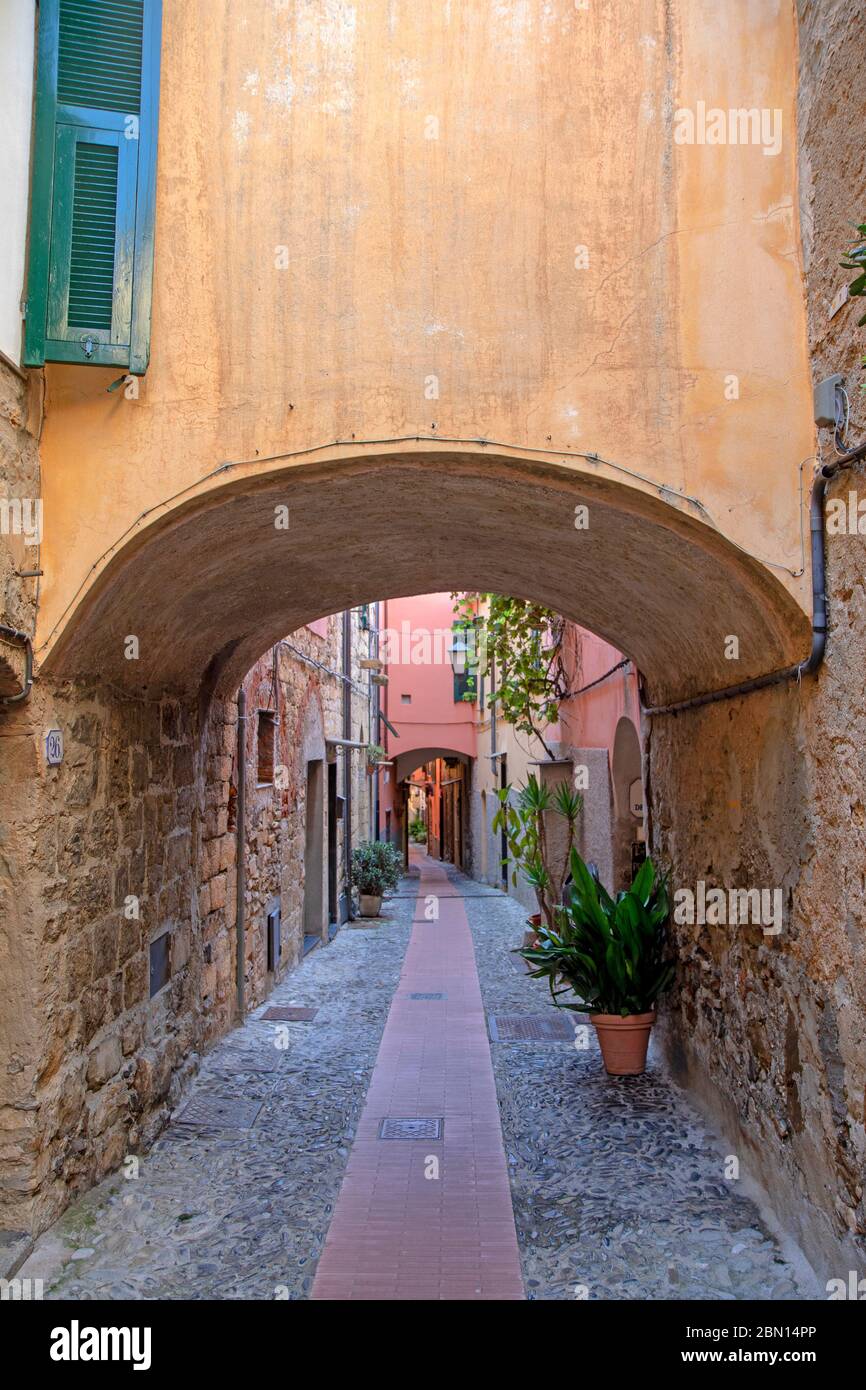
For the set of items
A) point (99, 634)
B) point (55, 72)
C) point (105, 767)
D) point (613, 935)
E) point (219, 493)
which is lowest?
point (613, 935)

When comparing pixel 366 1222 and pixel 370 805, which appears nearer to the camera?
pixel 366 1222

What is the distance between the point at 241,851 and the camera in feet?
24.0

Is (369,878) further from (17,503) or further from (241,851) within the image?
(17,503)

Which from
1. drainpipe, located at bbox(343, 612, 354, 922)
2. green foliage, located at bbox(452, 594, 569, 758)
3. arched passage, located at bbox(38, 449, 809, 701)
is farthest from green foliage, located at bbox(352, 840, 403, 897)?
arched passage, located at bbox(38, 449, 809, 701)

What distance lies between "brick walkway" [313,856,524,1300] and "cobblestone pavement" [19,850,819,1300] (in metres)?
0.09

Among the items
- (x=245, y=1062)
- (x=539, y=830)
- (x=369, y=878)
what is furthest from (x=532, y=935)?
(x=245, y=1062)

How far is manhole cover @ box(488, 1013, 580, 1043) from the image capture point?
6988 millimetres

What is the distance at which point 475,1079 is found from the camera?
6039 millimetres

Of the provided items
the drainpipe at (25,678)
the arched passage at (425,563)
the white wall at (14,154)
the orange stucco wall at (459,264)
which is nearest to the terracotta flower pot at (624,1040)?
the arched passage at (425,563)

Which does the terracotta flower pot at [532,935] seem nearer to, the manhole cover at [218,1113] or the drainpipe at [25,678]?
the manhole cover at [218,1113]

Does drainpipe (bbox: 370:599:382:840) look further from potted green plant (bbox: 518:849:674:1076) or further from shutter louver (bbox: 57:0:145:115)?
shutter louver (bbox: 57:0:145:115)

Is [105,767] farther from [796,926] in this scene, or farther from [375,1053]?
[375,1053]
